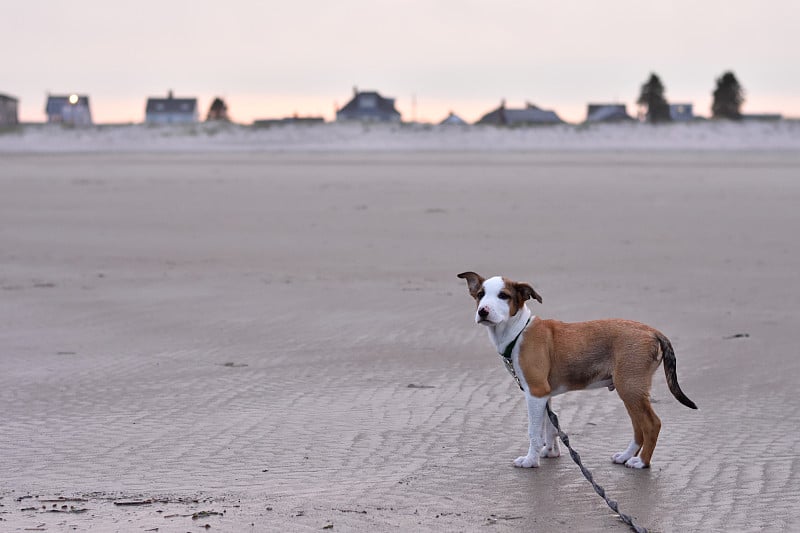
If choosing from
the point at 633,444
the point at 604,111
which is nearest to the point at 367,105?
the point at 604,111

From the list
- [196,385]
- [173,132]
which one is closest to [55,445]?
[196,385]

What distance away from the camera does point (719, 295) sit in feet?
41.9

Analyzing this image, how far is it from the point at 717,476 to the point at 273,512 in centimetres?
245

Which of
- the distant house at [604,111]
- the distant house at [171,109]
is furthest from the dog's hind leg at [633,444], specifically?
the distant house at [171,109]

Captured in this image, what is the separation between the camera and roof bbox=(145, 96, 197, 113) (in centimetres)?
12269

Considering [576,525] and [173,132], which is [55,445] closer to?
[576,525]

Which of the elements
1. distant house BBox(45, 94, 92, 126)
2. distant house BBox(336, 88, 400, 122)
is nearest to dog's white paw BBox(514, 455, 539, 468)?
distant house BBox(336, 88, 400, 122)

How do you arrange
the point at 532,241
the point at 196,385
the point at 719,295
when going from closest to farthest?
the point at 196,385 < the point at 719,295 < the point at 532,241

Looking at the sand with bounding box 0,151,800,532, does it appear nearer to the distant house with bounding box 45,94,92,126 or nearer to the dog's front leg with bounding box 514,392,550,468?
the dog's front leg with bounding box 514,392,550,468

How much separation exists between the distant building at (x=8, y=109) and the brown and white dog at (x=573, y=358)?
288 ft

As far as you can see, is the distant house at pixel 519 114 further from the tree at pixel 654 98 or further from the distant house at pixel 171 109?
the distant house at pixel 171 109

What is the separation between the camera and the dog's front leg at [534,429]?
6.62 meters

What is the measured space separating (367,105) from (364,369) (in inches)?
4090

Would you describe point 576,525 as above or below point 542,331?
below
